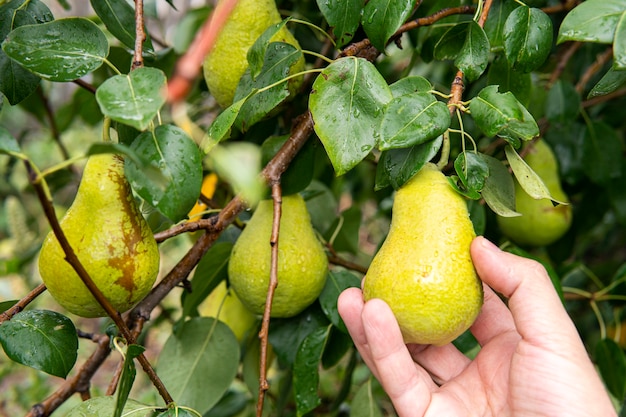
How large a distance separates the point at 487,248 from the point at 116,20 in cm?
56

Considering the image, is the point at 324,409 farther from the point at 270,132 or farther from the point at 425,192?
the point at 425,192

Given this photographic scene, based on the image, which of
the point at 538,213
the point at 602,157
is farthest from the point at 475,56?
the point at 602,157

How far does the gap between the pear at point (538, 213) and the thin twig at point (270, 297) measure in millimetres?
607

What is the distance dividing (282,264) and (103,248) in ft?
0.88

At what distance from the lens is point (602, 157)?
126 centimetres

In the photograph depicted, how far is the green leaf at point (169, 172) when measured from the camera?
57 centimetres

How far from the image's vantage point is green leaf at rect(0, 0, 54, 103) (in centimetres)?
72

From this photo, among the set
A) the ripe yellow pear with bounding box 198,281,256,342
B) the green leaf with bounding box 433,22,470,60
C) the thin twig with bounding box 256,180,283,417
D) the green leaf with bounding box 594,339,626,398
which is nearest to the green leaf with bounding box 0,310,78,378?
the thin twig with bounding box 256,180,283,417

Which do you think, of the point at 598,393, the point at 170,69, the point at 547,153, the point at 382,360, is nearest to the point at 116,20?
the point at 170,69

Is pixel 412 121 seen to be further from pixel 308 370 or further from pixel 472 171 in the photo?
pixel 308 370

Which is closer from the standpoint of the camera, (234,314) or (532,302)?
(532,302)

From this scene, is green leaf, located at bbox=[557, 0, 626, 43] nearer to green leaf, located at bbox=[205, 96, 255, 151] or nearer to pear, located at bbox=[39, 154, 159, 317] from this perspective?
green leaf, located at bbox=[205, 96, 255, 151]

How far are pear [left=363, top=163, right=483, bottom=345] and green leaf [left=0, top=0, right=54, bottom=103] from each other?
18.8 inches

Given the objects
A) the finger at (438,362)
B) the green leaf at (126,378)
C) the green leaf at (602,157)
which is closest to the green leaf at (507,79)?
the finger at (438,362)
